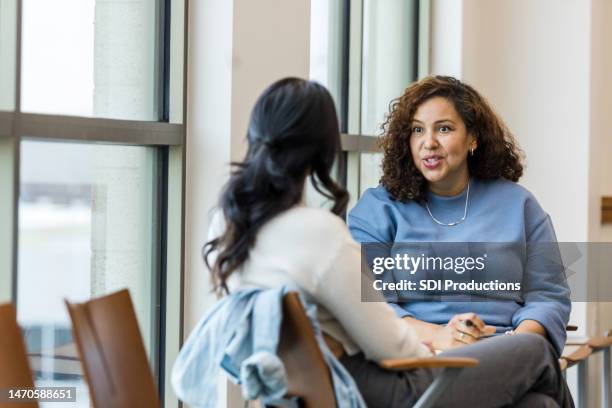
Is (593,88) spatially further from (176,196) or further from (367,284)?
(367,284)

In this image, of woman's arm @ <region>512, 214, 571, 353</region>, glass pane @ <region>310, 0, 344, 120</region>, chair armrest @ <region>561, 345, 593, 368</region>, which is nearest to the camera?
woman's arm @ <region>512, 214, 571, 353</region>

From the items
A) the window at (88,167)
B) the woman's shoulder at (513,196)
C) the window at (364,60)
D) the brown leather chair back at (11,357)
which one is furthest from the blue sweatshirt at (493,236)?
the brown leather chair back at (11,357)

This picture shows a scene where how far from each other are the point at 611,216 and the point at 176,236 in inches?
109

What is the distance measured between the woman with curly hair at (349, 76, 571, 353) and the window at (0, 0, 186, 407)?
2.14 feet

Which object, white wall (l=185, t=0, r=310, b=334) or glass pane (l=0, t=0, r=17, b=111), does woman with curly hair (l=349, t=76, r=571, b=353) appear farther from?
glass pane (l=0, t=0, r=17, b=111)

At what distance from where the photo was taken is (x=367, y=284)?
2.05 m

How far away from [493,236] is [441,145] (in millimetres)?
316

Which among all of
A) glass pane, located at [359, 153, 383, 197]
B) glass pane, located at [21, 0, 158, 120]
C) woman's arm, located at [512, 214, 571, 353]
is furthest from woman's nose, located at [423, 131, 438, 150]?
glass pane, located at [359, 153, 383, 197]

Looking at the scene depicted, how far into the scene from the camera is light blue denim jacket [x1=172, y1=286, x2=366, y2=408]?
191 cm

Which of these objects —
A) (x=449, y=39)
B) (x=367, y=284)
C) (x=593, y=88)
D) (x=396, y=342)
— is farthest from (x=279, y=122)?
(x=593, y=88)

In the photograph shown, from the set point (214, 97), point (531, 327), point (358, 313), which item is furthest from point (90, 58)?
point (531, 327)

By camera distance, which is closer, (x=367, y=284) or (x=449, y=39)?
(x=367, y=284)

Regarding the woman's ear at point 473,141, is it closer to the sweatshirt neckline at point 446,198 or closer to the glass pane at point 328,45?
the sweatshirt neckline at point 446,198

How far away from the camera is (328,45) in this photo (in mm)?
3896
